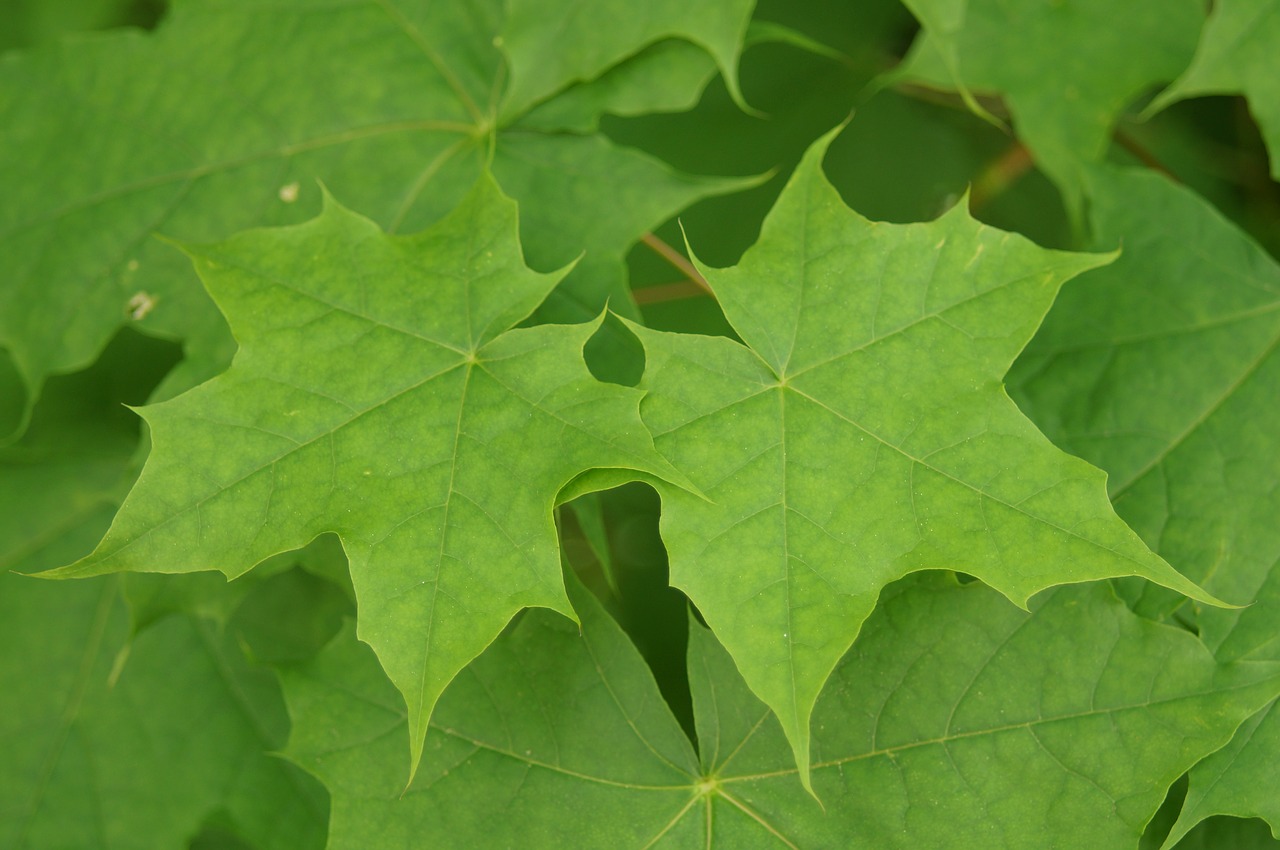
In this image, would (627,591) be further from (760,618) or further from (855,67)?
→ (855,67)

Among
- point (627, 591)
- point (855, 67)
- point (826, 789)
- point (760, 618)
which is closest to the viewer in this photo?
point (760, 618)

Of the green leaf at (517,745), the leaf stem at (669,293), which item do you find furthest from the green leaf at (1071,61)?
the green leaf at (517,745)

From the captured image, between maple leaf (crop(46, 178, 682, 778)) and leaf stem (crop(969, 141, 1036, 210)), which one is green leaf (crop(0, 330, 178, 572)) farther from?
leaf stem (crop(969, 141, 1036, 210))

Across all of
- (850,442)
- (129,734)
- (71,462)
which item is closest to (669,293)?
(850,442)

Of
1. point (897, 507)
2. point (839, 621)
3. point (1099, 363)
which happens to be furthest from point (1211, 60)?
point (839, 621)

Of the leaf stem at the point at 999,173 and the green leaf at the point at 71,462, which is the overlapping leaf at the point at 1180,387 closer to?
the leaf stem at the point at 999,173

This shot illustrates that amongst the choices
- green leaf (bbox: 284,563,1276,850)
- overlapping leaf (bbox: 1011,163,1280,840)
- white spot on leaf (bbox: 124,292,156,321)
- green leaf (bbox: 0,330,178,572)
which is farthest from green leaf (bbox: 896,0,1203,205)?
green leaf (bbox: 0,330,178,572)
